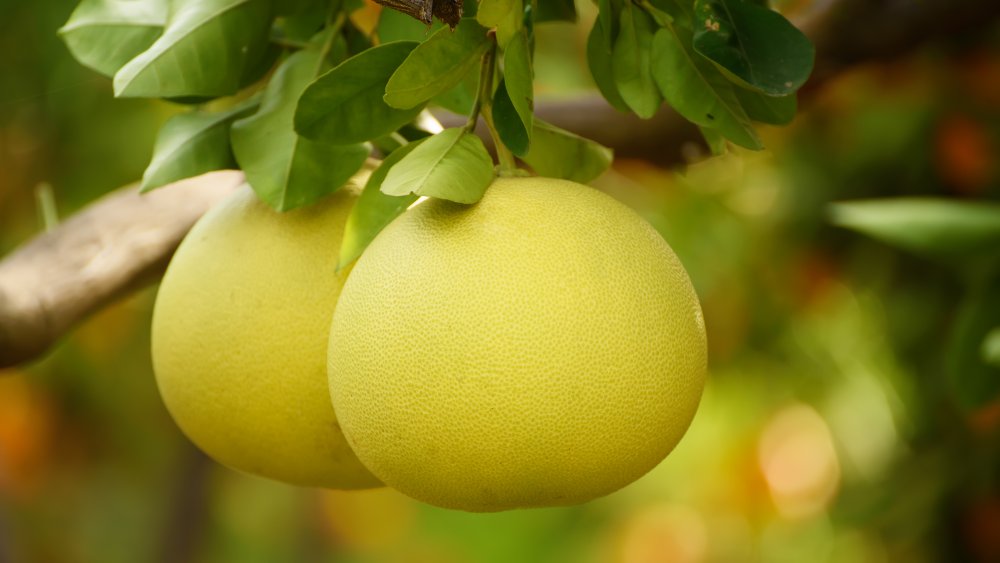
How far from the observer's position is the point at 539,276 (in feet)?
1.65

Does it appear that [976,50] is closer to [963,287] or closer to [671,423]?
[963,287]

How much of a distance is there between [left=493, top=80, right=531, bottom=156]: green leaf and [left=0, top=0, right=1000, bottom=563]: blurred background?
0.63m

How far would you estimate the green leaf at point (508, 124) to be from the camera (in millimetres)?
563

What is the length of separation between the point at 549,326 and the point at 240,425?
0.74 ft

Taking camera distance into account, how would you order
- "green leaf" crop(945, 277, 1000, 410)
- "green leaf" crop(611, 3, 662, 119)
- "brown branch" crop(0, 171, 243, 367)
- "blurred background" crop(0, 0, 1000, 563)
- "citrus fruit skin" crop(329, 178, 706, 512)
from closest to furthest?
"citrus fruit skin" crop(329, 178, 706, 512), "green leaf" crop(611, 3, 662, 119), "brown branch" crop(0, 171, 243, 367), "green leaf" crop(945, 277, 1000, 410), "blurred background" crop(0, 0, 1000, 563)

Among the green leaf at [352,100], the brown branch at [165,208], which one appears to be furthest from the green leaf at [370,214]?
the brown branch at [165,208]

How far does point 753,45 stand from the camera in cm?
56

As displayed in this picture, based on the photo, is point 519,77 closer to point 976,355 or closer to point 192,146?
point 192,146

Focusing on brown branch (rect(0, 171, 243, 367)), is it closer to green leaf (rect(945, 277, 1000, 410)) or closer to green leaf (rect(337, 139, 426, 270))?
green leaf (rect(337, 139, 426, 270))

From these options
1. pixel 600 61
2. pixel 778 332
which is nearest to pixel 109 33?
pixel 600 61

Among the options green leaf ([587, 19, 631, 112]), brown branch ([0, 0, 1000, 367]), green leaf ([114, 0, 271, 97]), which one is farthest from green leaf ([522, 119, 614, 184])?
brown branch ([0, 0, 1000, 367])

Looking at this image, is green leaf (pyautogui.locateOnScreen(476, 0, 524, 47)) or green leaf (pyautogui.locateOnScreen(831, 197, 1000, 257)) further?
green leaf (pyautogui.locateOnScreen(831, 197, 1000, 257))

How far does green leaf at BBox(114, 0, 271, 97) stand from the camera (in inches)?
23.2

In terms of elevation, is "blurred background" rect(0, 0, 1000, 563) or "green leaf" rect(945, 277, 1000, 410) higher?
"green leaf" rect(945, 277, 1000, 410)
